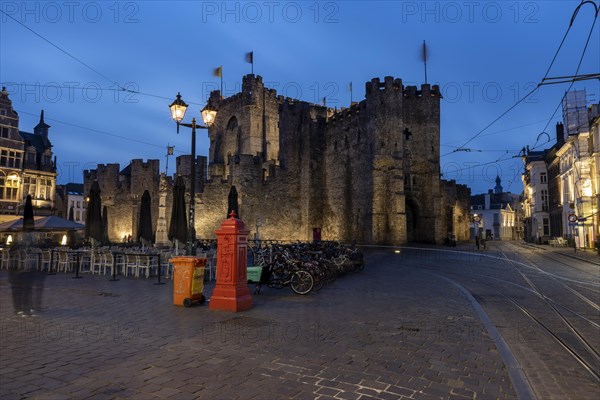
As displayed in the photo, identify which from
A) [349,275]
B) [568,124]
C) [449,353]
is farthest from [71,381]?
[568,124]

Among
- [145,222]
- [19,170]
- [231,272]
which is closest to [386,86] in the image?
[145,222]

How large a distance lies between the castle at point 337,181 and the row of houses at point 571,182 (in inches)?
347

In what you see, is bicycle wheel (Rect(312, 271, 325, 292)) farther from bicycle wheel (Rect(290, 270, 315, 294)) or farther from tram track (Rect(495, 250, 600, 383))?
tram track (Rect(495, 250, 600, 383))

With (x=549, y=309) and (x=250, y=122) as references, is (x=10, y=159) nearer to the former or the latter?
(x=250, y=122)

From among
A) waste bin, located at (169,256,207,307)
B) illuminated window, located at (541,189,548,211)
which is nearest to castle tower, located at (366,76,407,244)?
waste bin, located at (169,256,207,307)

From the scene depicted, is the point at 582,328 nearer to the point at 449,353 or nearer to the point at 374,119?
the point at 449,353

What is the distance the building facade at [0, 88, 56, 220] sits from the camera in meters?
32.6

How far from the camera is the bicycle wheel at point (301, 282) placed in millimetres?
8672

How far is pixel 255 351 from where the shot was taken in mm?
4508

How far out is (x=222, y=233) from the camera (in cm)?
723

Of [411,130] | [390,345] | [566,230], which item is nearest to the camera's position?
[390,345]

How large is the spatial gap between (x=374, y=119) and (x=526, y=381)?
994 inches

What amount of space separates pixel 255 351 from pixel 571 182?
3392 centimetres

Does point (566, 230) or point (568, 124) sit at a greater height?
point (568, 124)
